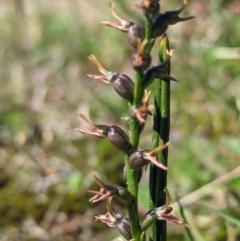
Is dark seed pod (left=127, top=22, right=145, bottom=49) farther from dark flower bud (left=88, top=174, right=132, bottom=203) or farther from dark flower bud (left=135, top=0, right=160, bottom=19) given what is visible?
dark flower bud (left=88, top=174, right=132, bottom=203)

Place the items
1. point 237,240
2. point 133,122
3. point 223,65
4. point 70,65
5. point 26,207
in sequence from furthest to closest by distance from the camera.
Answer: point 70,65 → point 223,65 → point 26,207 → point 237,240 → point 133,122

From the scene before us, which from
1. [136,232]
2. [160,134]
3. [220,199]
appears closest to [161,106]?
[160,134]

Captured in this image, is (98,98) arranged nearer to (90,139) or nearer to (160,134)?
(90,139)

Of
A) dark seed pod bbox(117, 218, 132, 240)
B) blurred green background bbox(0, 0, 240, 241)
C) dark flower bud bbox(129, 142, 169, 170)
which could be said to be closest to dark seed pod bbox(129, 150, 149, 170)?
dark flower bud bbox(129, 142, 169, 170)

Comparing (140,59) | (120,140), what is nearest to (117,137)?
(120,140)

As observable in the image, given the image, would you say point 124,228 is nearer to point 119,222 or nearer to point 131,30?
point 119,222

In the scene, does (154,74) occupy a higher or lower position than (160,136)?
higher
